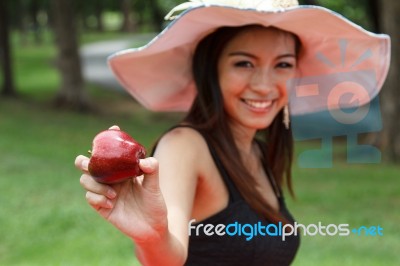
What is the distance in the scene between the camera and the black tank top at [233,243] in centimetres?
242

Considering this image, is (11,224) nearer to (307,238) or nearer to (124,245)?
(124,245)

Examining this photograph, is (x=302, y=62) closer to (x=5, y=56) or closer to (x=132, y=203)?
(x=132, y=203)

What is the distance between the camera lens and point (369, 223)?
288 inches

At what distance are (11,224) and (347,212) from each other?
10.9ft

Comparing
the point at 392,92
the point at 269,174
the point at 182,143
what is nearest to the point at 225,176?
the point at 182,143

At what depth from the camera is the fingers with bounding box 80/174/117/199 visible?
1.93 m

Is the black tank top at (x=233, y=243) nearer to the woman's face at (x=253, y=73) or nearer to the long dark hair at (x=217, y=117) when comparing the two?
the long dark hair at (x=217, y=117)

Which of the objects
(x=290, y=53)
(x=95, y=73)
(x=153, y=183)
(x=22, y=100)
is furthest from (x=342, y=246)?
(x=95, y=73)

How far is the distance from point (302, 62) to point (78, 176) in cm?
677

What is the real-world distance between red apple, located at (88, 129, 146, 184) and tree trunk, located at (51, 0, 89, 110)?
16088 mm

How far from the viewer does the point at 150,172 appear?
1884 mm

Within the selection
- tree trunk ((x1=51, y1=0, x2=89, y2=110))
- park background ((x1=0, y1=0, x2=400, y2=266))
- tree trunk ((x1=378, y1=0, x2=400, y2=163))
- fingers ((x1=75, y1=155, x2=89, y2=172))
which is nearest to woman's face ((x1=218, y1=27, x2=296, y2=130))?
fingers ((x1=75, y1=155, x2=89, y2=172))

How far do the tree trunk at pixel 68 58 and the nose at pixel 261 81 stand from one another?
15.6 metres

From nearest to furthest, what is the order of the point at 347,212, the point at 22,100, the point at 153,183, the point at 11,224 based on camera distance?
the point at 153,183 → the point at 11,224 → the point at 347,212 → the point at 22,100
